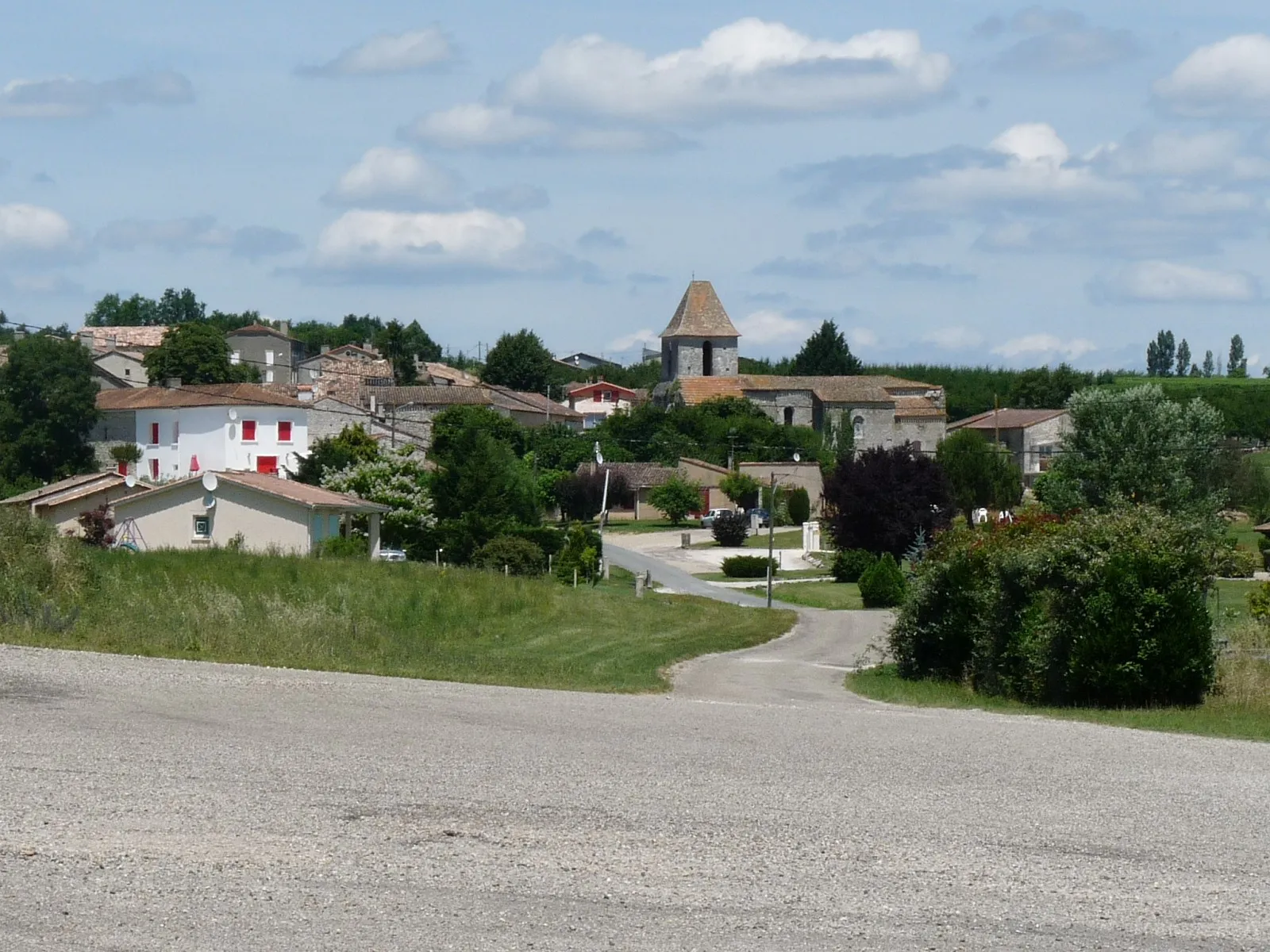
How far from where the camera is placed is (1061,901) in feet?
30.7

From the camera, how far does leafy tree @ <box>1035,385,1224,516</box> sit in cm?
7331

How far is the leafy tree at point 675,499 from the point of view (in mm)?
101125

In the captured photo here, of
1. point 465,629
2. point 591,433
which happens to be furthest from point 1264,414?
point 465,629

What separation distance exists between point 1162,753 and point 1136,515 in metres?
10.8

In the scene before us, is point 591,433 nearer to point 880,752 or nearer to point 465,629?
point 465,629

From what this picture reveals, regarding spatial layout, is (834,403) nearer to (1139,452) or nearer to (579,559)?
(1139,452)

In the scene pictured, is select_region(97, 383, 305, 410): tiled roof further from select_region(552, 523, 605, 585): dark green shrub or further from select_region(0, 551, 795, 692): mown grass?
select_region(0, 551, 795, 692): mown grass

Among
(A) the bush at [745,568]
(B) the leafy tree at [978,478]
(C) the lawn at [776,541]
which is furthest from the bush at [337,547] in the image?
(B) the leafy tree at [978,478]

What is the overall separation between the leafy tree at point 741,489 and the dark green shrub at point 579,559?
36.0m

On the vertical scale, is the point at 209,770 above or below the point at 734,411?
below

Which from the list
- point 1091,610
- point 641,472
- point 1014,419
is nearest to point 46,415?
point 641,472

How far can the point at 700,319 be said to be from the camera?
6127 inches

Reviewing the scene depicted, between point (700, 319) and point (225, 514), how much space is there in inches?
4051

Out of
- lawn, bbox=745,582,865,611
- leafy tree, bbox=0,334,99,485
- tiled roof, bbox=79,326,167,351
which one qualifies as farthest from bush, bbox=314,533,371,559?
tiled roof, bbox=79,326,167,351
